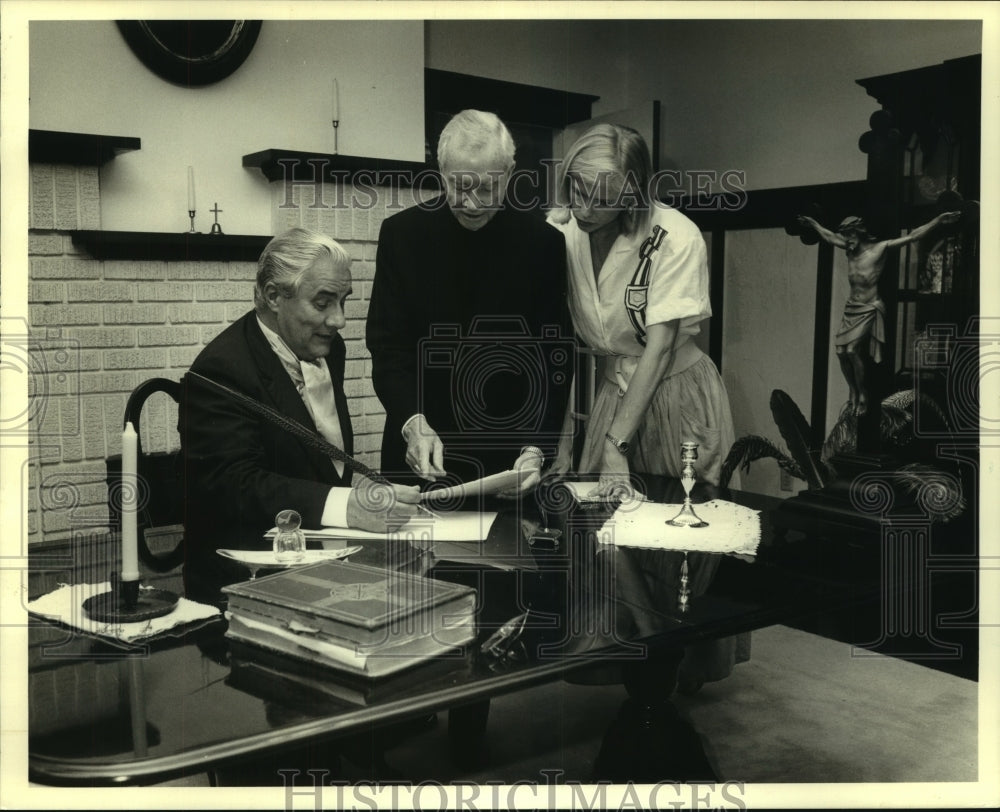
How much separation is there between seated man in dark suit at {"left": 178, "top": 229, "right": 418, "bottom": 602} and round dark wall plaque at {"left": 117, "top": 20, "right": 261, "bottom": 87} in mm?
640

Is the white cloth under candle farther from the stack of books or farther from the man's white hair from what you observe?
the man's white hair

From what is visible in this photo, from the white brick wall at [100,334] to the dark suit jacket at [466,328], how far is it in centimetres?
14

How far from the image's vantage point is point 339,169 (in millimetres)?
Answer: 2924

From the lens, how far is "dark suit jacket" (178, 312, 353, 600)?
204 centimetres

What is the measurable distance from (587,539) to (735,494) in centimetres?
67

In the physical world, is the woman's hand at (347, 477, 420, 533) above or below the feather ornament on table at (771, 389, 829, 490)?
below

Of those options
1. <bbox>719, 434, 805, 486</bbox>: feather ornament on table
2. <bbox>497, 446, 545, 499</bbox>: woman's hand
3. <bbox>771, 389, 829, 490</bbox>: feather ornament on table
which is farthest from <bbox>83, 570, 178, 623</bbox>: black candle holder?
<bbox>719, 434, 805, 486</bbox>: feather ornament on table

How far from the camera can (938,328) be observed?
3443 millimetres

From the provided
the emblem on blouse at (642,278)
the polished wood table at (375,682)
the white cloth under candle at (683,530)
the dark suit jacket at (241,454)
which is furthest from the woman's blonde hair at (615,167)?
the polished wood table at (375,682)

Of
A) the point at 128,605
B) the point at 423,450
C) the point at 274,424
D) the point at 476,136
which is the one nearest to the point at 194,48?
the point at 476,136

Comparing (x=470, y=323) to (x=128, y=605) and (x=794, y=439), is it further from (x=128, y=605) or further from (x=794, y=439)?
(x=128, y=605)

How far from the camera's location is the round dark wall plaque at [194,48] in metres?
2.47

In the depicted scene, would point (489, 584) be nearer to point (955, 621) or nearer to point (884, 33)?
point (955, 621)

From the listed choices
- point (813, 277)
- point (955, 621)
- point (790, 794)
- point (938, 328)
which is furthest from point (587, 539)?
point (813, 277)
